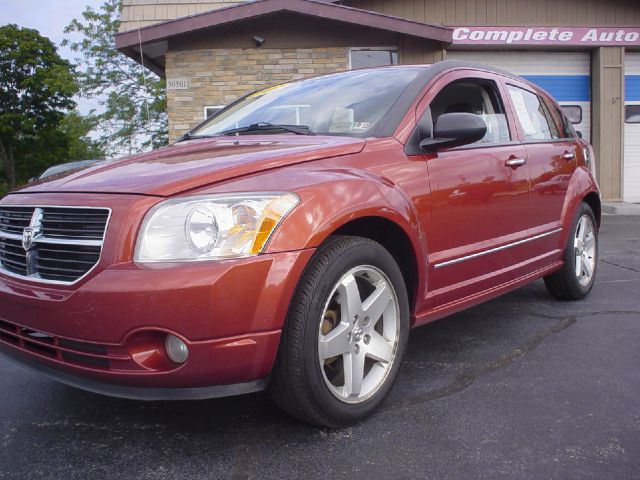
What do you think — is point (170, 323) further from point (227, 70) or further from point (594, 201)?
point (227, 70)

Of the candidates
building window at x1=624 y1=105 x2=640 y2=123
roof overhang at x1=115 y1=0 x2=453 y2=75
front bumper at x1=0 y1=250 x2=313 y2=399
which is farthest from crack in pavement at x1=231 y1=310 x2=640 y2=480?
building window at x1=624 y1=105 x2=640 y2=123

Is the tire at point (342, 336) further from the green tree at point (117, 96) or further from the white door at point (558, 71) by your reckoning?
the green tree at point (117, 96)

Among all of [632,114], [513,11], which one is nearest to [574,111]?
[632,114]

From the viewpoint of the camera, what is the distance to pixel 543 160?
12.5 ft

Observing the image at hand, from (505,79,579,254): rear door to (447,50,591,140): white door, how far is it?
8.63 meters

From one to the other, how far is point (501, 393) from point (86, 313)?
1.85 metres

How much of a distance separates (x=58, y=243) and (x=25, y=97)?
39295mm

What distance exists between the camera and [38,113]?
36.7m

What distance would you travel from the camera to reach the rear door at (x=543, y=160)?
370 centimetres

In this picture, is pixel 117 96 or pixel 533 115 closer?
pixel 533 115

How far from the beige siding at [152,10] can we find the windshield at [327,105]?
12.2 m

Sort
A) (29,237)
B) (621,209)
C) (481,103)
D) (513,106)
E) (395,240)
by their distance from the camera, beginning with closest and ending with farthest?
(29,237)
(395,240)
(481,103)
(513,106)
(621,209)

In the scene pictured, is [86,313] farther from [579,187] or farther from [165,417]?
[579,187]

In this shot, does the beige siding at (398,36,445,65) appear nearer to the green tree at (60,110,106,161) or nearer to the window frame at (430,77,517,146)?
the window frame at (430,77,517,146)
